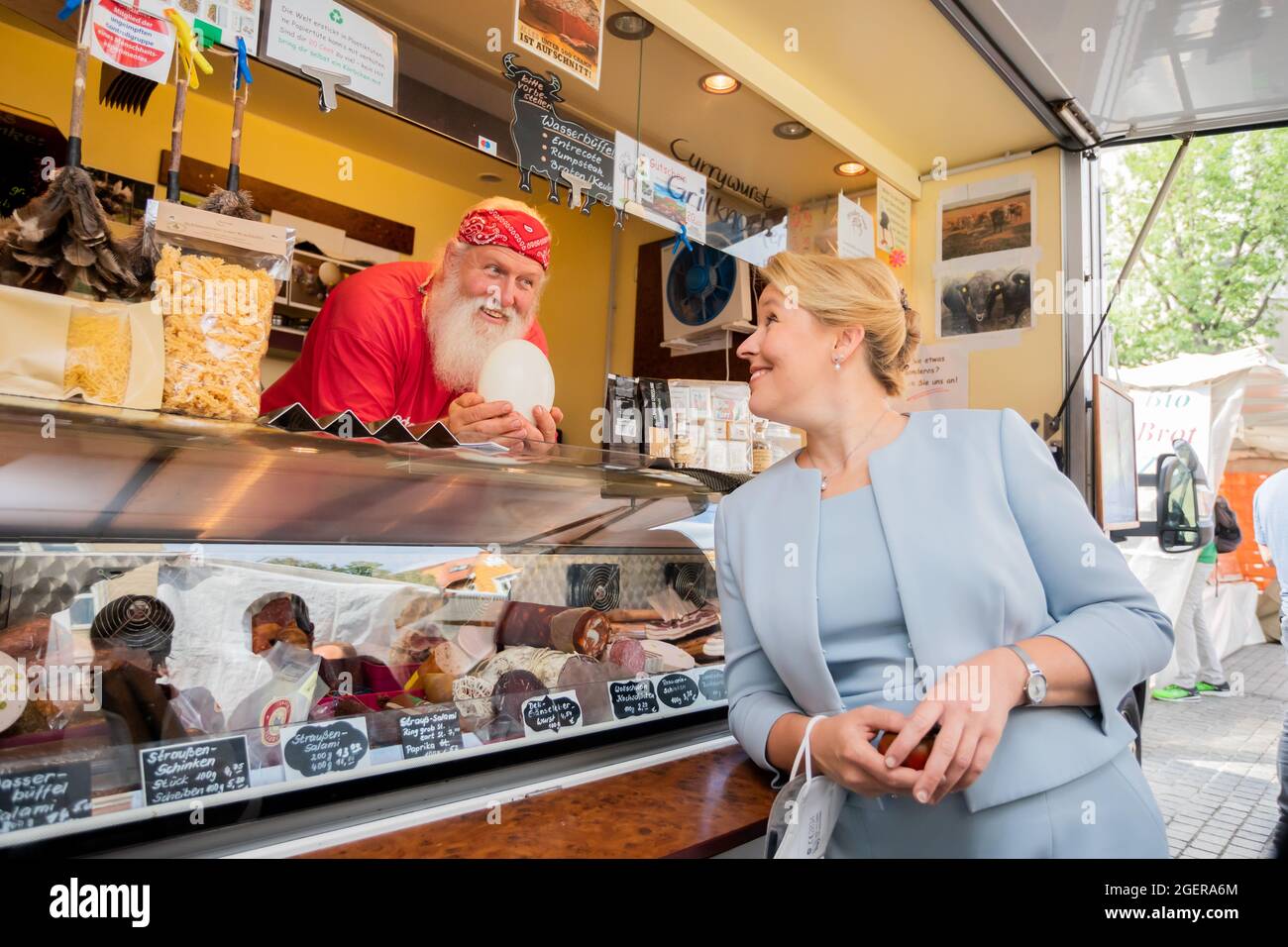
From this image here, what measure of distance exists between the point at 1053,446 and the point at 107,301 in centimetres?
397

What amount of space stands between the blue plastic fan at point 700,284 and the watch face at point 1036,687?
121 inches

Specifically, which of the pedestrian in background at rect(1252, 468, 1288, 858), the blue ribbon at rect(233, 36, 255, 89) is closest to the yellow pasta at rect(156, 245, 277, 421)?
the blue ribbon at rect(233, 36, 255, 89)

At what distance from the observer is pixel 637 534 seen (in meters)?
1.85

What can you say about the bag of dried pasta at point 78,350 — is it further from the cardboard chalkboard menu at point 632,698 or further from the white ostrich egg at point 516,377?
the cardboard chalkboard menu at point 632,698

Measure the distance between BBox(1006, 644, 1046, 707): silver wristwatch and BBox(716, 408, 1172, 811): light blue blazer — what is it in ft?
0.21

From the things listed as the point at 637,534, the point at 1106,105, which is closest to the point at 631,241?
the point at 1106,105

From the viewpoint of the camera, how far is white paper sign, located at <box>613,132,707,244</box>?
9.00 ft

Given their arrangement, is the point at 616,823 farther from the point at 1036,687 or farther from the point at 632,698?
the point at 1036,687

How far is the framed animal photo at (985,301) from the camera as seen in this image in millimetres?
3992

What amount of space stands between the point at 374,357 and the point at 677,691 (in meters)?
1.56

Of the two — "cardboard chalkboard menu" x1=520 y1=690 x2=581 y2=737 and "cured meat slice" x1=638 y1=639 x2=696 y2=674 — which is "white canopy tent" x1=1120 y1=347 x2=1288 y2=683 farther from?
"cardboard chalkboard menu" x1=520 y1=690 x2=581 y2=737

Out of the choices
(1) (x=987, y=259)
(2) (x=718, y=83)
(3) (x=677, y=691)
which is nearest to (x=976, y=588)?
(3) (x=677, y=691)

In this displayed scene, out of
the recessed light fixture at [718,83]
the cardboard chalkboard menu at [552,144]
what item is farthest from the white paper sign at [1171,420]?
the cardboard chalkboard menu at [552,144]
